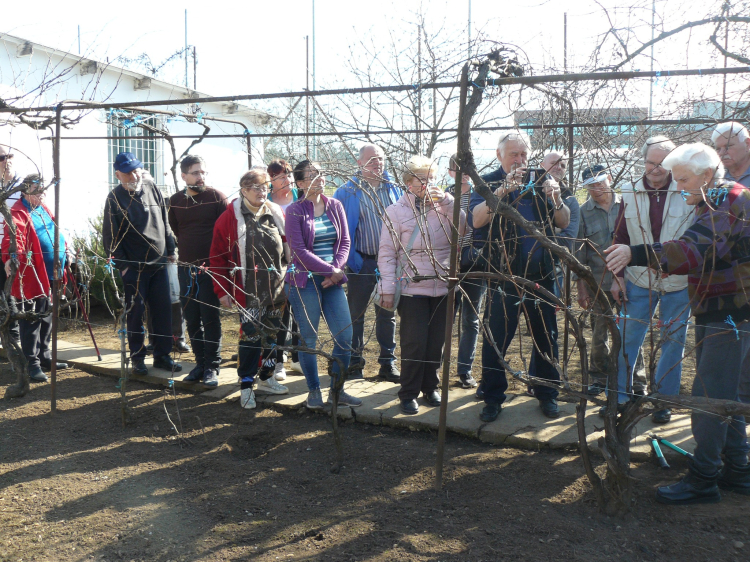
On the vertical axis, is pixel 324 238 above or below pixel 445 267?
above

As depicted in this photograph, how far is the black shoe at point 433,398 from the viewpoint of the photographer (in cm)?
424

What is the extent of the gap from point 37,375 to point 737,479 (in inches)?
205

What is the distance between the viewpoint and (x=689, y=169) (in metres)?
2.73

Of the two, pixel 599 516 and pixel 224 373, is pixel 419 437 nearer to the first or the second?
pixel 599 516

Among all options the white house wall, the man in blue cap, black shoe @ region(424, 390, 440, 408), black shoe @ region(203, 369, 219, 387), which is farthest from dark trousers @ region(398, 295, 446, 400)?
the white house wall

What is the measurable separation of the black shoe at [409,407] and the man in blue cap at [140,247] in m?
2.01

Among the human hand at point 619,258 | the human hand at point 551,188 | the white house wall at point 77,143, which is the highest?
the white house wall at point 77,143


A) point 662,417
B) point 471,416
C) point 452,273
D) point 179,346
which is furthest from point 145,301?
point 662,417

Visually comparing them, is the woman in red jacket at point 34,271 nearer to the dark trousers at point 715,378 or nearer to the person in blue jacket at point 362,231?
the person in blue jacket at point 362,231

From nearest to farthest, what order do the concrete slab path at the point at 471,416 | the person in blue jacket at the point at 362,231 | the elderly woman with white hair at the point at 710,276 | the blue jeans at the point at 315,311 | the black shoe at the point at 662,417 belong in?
the elderly woman with white hair at the point at 710,276 → the concrete slab path at the point at 471,416 → the black shoe at the point at 662,417 → the blue jeans at the point at 315,311 → the person in blue jacket at the point at 362,231

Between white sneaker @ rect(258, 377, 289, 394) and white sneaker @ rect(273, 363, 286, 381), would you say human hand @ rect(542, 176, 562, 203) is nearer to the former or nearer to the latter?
white sneaker @ rect(258, 377, 289, 394)

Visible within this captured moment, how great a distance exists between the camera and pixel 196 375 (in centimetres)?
505

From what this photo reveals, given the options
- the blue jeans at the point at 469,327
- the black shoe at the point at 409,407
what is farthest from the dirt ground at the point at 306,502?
the blue jeans at the point at 469,327

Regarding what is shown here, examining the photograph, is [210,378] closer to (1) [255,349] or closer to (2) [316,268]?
(1) [255,349]
